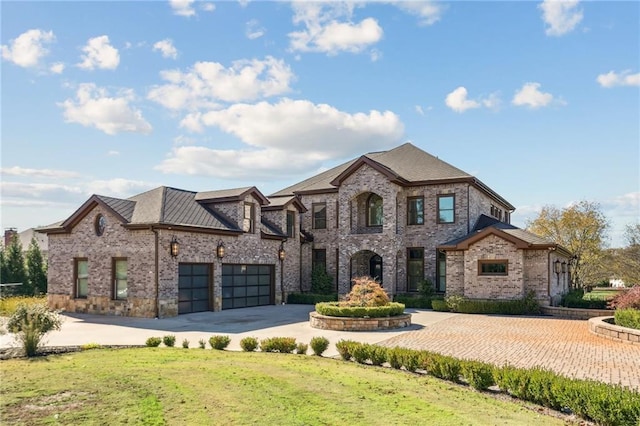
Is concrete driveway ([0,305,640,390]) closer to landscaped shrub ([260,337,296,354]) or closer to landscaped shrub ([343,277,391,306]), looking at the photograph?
landscaped shrub ([260,337,296,354])

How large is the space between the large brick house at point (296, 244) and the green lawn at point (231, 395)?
381 inches

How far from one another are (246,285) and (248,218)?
336 cm

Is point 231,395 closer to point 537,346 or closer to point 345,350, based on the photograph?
point 345,350

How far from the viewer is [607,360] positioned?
1191 cm

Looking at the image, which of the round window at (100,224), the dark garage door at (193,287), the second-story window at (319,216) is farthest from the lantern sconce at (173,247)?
the second-story window at (319,216)

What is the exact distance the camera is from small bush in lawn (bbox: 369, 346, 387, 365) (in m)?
11.0

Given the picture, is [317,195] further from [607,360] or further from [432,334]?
[607,360]

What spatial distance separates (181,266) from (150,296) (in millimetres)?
1881

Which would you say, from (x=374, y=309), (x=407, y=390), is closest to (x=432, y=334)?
(x=374, y=309)

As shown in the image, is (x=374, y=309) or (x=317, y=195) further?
(x=317, y=195)

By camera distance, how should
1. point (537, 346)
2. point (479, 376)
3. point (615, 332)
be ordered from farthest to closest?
point (615, 332), point (537, 346), point (479, 376)

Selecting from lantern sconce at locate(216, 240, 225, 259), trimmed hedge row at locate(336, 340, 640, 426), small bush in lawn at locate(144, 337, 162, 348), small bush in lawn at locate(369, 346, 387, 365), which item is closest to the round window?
lantern sconce at locate(216, 240, 225, 259)

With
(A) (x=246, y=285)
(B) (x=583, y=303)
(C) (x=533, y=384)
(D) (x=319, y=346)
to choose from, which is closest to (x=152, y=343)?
(D) (x=319, y=346)

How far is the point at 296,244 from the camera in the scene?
28672mm
